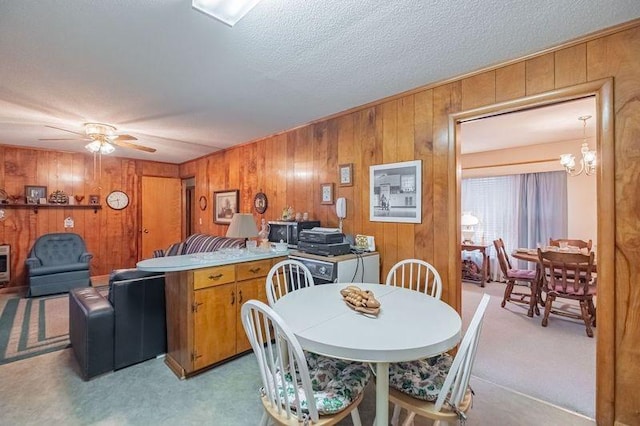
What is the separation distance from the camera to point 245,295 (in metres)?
2.69

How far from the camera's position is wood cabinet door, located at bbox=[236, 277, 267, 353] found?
8.59ft

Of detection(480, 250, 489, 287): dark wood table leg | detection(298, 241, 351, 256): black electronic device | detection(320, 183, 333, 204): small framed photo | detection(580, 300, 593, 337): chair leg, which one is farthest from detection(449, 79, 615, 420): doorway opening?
detection(480, 250, 489, 287): dark wood table leg

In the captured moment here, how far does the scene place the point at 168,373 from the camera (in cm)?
239

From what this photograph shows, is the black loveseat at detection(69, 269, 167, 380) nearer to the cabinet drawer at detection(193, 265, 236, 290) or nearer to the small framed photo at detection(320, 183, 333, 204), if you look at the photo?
the cabinet drawer at detection(193, 265, 236, 290)

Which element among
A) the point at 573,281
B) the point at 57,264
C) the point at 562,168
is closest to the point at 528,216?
the point at 562,168

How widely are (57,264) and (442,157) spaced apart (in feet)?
19.7

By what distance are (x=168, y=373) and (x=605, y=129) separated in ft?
11.8

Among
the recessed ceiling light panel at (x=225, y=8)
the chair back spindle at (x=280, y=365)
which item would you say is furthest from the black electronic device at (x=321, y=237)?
the recessed ceiling light panel at (x=225, y=8)

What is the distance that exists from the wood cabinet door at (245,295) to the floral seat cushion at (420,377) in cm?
155

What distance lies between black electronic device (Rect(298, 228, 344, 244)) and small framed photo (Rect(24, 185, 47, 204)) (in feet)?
17.3

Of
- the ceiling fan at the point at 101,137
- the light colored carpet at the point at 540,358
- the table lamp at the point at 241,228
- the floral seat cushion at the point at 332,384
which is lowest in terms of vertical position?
the light colored carpet at the point at 540,358

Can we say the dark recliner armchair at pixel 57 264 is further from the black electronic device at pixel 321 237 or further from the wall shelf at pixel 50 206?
the black electronic device at pixel 321 237

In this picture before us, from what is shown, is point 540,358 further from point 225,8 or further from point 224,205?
point 224,205

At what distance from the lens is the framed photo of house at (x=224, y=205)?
490 cm
